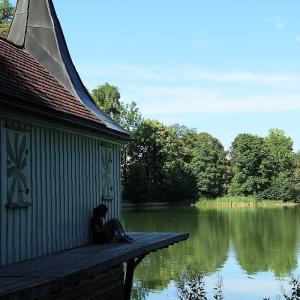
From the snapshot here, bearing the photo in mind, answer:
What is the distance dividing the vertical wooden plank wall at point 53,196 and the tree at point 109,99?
55547 mm

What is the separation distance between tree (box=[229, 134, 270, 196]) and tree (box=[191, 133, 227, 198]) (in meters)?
1.87

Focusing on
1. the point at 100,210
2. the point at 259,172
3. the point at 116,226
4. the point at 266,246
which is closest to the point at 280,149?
the point at 259,172

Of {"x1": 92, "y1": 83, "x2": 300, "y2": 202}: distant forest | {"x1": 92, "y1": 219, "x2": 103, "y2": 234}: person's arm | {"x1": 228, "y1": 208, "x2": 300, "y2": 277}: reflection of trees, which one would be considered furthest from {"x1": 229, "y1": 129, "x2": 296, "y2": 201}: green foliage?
{"x1": 92, "y1": 219, "x2": 103, "y2": 234}: person's arm

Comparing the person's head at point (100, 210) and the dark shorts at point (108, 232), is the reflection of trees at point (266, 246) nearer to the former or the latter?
the dark shorts at point (108, 232)

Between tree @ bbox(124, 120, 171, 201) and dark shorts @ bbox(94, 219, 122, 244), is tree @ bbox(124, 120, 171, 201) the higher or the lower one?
the higher one

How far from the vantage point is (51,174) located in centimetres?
874

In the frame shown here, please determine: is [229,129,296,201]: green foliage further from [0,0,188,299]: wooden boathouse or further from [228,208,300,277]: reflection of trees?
[0,0,188,299]: wooden boathouse

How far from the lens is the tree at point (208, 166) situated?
73.1 m

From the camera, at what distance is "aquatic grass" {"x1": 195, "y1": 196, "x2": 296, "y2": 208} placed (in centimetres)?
6856

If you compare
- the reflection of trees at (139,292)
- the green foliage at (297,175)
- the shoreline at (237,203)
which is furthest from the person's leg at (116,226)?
the green foliage at (297,175)

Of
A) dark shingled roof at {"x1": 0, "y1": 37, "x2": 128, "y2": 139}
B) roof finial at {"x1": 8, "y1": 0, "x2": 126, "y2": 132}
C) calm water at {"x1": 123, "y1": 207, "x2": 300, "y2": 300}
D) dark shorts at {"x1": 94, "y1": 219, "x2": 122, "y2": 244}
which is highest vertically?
roof finial at {"x1": 8, "y1": 0, "x2": 126, "y2": 132}

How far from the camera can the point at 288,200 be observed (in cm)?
7088

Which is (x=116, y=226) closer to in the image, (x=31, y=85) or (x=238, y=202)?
(x=31, y=85)

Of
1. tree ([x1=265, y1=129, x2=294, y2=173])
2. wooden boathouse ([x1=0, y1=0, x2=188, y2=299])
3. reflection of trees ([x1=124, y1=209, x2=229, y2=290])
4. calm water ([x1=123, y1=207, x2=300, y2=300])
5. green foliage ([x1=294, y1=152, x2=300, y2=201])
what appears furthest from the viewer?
tree ([x1=265, y1=129, x2=294, y2=173])
